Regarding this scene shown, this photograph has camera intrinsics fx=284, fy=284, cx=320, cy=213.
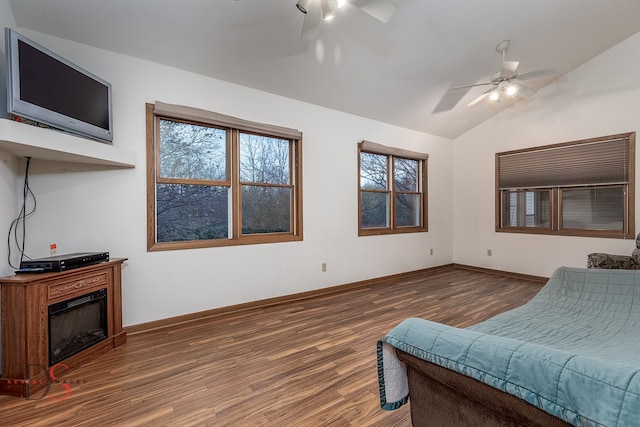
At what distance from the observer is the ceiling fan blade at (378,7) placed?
6.56ft

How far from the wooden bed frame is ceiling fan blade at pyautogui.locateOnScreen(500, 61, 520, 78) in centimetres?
349

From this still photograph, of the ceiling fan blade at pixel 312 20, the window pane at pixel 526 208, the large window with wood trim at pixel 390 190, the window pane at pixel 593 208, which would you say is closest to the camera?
the ceiling fan blade at pixel 312 20

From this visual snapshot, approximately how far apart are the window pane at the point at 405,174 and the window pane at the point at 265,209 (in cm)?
228

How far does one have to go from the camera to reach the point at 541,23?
332 cm

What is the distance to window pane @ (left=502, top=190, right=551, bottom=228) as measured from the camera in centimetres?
484

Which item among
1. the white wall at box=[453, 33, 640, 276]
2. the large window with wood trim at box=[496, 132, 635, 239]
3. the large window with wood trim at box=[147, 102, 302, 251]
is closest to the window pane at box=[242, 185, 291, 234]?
the large window with wood trim at box=[147, 102, 302, 251]

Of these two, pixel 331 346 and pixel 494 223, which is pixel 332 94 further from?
pixel 494 223

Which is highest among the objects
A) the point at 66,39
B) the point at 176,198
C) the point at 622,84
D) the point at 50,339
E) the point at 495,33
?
the point at 495,33

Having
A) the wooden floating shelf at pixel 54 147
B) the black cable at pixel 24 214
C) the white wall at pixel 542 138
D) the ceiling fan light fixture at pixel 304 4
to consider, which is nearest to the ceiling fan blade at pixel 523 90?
the white wall at pixel 542 138

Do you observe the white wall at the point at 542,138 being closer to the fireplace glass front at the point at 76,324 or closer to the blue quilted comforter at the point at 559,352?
the blue quilted comforter at the point at 559,352

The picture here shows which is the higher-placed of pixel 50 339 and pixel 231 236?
pixel 231 236

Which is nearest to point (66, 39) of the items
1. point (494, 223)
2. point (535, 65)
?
point (535, 65)

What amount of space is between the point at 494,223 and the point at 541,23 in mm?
3244

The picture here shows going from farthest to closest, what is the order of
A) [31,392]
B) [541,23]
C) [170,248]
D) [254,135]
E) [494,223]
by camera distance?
[494,223], [254,135], [541,23], [170,248], [31,392]
